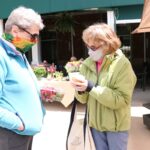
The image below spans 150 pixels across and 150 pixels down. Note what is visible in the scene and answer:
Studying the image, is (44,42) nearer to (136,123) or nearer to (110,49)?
(136,123)

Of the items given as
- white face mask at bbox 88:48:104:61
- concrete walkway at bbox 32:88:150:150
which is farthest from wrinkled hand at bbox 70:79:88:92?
concrete walkway at bbox 32:88:150:150

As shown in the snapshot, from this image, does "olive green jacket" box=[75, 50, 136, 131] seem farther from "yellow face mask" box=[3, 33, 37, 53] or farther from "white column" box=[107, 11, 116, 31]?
"white column" box=[107, 11, 116, 31]

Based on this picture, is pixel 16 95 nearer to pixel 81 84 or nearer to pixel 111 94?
pixel 81 84

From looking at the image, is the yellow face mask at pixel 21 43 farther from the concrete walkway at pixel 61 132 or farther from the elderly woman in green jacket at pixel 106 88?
the concrete walkway at pixel 61 132

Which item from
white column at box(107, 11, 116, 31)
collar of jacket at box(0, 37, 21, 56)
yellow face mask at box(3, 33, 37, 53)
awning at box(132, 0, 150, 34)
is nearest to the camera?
collar of jacket at box(0, 37, 21, 56)

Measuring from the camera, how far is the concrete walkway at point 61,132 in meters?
5.69

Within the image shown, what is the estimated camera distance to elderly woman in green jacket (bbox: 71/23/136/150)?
3049 mm

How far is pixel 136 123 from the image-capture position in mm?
7250

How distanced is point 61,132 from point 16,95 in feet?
13.9

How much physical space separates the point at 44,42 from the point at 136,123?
10.1 m

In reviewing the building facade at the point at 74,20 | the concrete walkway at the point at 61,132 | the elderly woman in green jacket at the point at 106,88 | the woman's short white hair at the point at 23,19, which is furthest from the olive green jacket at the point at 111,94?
the building facade at the point at 74,20

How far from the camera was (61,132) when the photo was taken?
6.68 m

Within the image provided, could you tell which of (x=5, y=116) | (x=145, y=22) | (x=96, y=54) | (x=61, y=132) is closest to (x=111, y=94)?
(x=96, y=54)

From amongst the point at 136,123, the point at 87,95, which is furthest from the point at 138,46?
the point at 87,95
